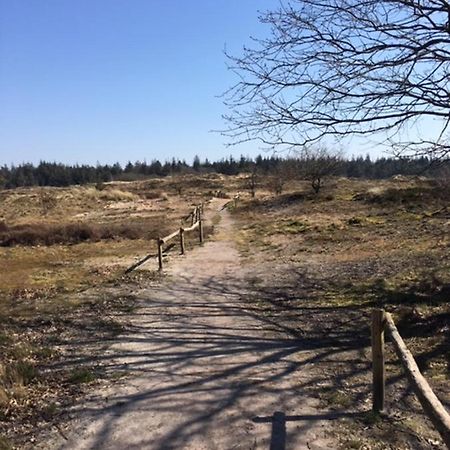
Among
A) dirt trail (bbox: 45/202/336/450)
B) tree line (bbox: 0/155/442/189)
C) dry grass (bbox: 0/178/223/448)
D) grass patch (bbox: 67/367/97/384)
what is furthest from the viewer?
tree line (bbox: 0/155/442/189)

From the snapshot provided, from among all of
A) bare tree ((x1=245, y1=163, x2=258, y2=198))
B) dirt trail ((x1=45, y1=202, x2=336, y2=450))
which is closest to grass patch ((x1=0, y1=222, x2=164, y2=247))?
dirt trail ((x1=45, y1=202, x2=336, y2=450))

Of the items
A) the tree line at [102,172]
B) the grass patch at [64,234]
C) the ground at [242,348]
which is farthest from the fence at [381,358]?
the tree line at [102,172]

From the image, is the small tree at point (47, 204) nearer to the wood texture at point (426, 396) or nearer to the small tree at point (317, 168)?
the small tree at point (317, 168)

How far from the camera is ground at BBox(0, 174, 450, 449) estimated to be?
16.1 ft

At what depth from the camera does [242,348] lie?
7348mm

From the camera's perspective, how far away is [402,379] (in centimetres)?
601

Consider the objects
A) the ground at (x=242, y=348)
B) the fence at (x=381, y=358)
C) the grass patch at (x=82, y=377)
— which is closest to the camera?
the fence at (x=381, y=358)

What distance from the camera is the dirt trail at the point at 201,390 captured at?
15.1ft

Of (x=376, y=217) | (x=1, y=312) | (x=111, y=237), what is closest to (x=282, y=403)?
(x=1, y=312)

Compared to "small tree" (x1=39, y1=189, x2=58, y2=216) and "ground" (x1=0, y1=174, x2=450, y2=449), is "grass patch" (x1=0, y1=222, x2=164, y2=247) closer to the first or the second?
"ground" (x1=0, y1=174, x2=450, y2=449)

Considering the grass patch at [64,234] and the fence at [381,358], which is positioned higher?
the fence at [381,358]

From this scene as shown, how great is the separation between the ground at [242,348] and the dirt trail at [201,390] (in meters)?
0.02

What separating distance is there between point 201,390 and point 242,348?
1.73 m

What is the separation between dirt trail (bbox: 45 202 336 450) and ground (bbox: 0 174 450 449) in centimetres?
2
